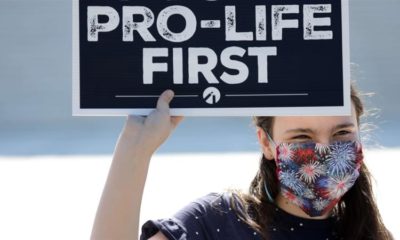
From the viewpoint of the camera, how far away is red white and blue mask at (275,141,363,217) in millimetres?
2311

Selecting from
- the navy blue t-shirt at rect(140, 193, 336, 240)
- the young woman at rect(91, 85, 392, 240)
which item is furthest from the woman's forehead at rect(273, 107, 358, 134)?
the navy blue t-shirt at rect(140, 193, 336, 240)

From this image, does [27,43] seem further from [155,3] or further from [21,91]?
[155,3]

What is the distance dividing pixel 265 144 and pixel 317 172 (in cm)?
20

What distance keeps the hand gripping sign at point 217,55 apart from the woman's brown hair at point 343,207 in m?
0.32

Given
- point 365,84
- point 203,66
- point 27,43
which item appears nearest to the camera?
point 203,66

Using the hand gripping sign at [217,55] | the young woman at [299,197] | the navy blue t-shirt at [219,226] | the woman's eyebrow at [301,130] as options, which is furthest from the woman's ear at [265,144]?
the hand gripping sign at [217,55]

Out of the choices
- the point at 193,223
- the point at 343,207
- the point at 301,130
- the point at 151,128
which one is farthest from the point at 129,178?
the point at 343,207

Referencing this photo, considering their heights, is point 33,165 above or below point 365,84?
below

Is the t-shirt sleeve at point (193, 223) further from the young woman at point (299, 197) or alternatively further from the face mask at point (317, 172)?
the face mask at point (317, 172)

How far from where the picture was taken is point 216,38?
2109 millimetres

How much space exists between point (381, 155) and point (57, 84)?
282 inches

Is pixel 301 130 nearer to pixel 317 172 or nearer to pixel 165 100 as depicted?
pixel 317 172

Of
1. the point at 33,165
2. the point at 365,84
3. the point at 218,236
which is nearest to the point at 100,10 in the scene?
the point at 218,236

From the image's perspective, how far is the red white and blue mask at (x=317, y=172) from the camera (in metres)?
2.31
